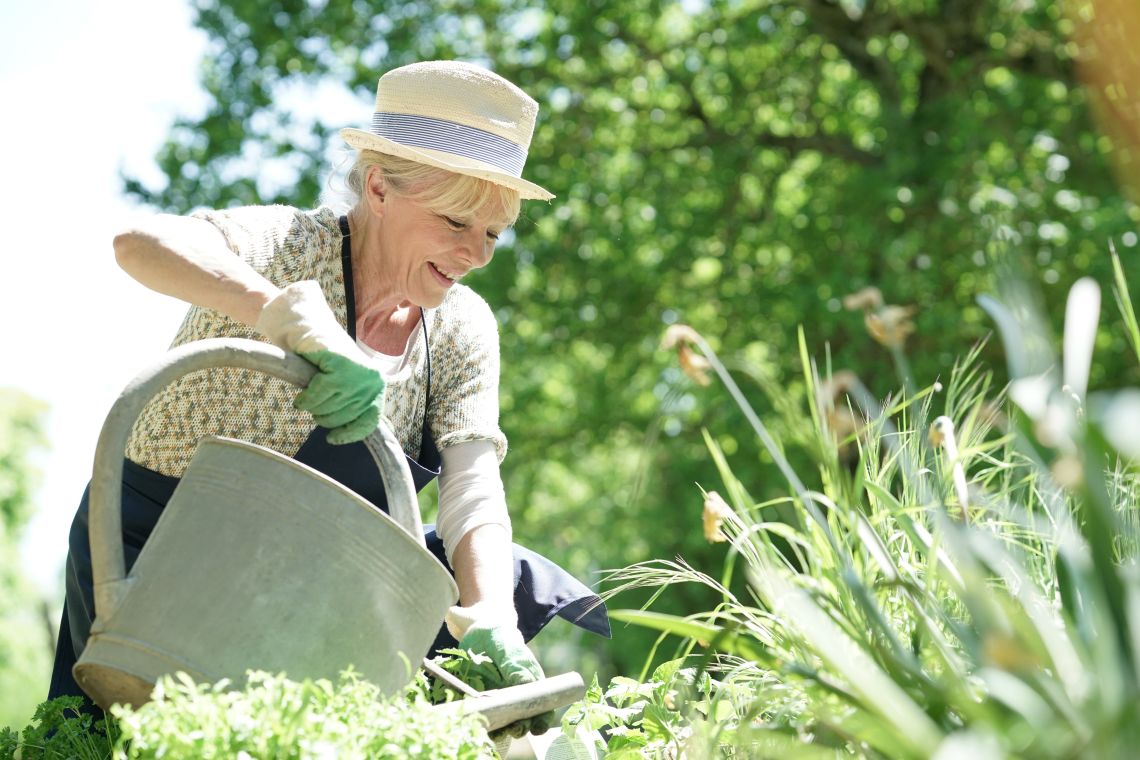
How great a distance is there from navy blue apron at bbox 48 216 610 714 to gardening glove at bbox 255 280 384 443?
0.44m

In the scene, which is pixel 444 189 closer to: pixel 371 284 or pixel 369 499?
pixel 371 284

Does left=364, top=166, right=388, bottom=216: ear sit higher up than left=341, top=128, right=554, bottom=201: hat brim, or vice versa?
left=341, top=128, right=554, bottom=201: hat brim

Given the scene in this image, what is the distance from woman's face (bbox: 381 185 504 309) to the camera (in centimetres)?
227

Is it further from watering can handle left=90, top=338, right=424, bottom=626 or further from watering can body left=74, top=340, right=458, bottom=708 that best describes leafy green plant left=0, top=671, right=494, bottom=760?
watering can handle left=90, top=338, right=424, bottom=626

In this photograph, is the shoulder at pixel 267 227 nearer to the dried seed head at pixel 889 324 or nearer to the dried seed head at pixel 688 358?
the dried seed head at pixel 688 358

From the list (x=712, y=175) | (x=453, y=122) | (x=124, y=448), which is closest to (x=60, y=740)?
(x=124, y=448)

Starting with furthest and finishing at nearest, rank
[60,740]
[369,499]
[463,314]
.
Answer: [463,314]
[369,499]
[60,740]

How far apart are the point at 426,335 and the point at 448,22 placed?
21.3 feet

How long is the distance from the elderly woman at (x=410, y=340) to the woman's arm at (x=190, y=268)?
0.11 meters

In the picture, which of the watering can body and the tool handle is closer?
the watering can body

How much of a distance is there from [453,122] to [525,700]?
1.13 meters

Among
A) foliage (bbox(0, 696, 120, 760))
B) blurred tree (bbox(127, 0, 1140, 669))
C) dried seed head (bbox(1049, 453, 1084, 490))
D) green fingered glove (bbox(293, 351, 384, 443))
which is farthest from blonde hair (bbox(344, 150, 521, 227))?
blurred tree (bbox(127, 0, 1140, 669))

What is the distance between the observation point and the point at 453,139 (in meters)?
2.22

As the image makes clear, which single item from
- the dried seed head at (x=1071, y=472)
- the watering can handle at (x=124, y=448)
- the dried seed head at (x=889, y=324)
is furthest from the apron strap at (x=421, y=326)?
the dried seed head at (x=1071, y=472)
